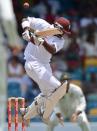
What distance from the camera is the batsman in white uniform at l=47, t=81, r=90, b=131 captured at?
418 inches

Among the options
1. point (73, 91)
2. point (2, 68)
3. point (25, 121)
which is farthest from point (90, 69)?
point (2, 68)

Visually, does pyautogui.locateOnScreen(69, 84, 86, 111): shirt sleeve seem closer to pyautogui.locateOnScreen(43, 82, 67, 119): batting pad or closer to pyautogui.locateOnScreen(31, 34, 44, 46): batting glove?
pyautogui.locateOnScreen(43, 82, 67, 119): batting pad

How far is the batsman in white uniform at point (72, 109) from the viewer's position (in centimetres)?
1062

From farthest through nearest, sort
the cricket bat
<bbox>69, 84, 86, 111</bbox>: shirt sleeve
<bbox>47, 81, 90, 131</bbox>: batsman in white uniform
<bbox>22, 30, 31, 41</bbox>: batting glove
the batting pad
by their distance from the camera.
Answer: <bbox>69, 84, 86, 111</bbox>: shirt sleeve → <bbox>47, 81, 90, 131</bbox>: batsman in white uniform → the batting pad → the cricket bat → <bbox>22, 30, 31, 41</bbox>: batting glove

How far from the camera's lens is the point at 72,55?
1427 cm

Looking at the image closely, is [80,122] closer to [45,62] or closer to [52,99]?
[52,99]

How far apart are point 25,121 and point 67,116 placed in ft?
7.55

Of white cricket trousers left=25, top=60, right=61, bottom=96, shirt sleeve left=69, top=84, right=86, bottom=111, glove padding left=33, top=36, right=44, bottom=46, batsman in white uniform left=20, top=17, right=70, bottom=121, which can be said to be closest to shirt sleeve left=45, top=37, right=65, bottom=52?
batsman in white uniform left=20, top=17, right=70, bottom=121

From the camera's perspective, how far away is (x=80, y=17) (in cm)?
1520

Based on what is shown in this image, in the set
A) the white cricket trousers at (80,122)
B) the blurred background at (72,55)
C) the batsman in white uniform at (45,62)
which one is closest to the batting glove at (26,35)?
the batsman in white uniform at (45,62)

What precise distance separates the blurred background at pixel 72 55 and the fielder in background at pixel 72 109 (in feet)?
4.34

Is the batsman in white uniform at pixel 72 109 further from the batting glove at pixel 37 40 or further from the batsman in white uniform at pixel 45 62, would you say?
the batting glove at pixel 37 40

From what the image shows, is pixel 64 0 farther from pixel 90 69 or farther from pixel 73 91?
pixel 73 91

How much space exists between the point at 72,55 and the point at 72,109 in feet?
10.6
